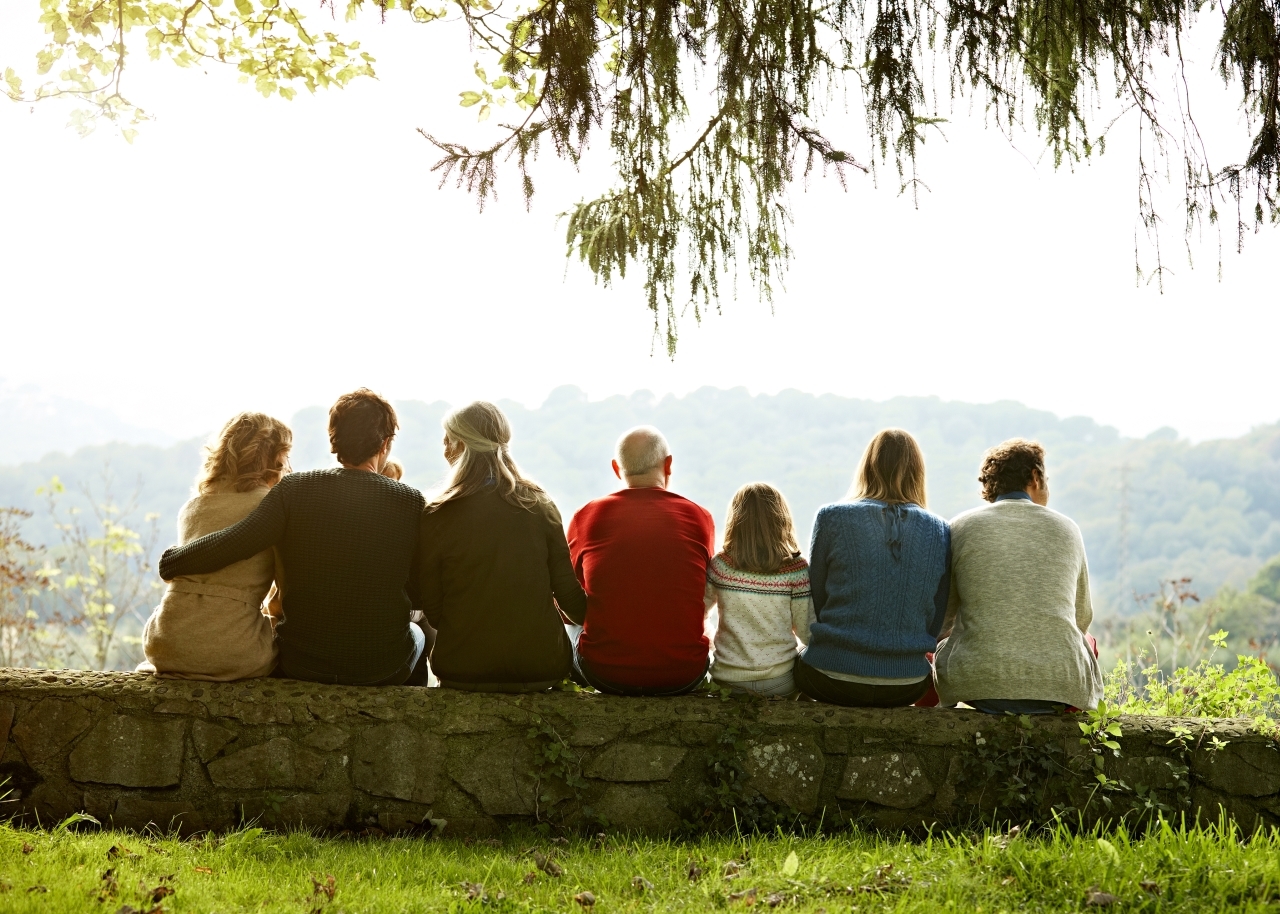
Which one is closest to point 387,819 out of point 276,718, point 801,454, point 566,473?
point 276,718

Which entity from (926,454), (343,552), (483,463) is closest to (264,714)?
(343,552)

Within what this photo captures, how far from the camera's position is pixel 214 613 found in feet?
11.1

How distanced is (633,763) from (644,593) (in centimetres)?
57

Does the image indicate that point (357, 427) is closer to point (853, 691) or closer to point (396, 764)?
point (396, 764)

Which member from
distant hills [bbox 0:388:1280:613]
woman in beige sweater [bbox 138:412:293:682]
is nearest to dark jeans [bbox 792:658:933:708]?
woman in beige sweater [bbox 138:412:293:682]

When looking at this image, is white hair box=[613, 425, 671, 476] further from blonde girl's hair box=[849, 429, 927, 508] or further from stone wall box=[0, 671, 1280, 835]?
stone wall box=[0, 671, 1280, 835]

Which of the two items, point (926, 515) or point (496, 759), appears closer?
point (496, 759)

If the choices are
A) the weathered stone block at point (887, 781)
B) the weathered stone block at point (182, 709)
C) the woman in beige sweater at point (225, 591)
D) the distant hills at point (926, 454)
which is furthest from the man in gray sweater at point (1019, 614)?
the distant hills at point (926, 454)

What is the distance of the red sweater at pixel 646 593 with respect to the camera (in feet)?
11.5

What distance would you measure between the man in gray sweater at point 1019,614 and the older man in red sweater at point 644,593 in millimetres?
901

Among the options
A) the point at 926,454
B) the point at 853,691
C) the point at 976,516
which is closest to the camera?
the point at 853,691

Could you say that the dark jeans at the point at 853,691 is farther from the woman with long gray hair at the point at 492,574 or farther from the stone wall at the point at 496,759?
the woman with long gray hair at the point at 492,574

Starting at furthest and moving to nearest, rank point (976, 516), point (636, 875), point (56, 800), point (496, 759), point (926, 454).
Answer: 1. point (926, 454)
2. point (976, 516)
3. point (496, 759)
4. point (56, 800)
5. point (636, 875)

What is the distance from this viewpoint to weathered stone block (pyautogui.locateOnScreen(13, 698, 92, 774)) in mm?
3332
